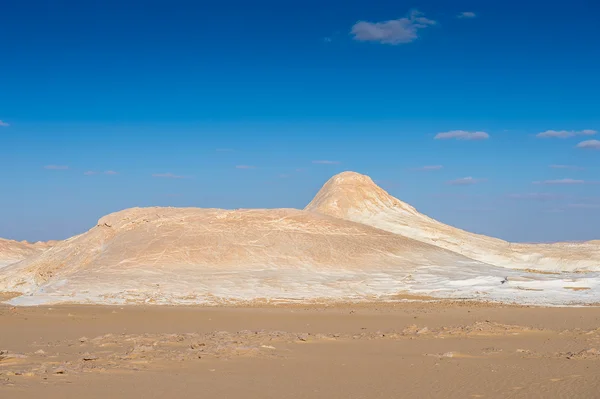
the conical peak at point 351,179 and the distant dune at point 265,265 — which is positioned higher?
the conical peak at point 351,179

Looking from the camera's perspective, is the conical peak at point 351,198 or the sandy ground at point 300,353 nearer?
the sandy ground at point 300,353

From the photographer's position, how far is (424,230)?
46344 millimetres

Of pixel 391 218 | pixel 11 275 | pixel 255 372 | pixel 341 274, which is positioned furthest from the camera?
pixel 391 218

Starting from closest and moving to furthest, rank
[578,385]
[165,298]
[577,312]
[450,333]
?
[578,385]
[450,333]
[577,312]
[165,298]

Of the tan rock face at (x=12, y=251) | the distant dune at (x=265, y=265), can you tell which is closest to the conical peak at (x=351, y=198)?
the distant dune at (x=265, y=265)

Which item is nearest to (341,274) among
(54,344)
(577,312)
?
(577,312)

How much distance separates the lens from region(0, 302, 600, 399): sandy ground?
33.4 feet

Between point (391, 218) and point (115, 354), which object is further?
point (391, 218)

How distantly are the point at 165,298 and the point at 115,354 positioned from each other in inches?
523

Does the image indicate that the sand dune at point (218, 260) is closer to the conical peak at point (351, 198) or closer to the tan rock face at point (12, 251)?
the conical peak at point (351, 198)

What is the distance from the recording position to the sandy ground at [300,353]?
33.4ft

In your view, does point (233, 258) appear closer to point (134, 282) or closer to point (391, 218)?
point (134, 282)

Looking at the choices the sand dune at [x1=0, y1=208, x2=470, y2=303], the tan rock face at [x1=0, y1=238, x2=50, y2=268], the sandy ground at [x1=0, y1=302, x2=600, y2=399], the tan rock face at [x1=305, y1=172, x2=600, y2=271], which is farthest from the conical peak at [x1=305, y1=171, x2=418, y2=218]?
the sandy ground at [x1=0, y1=302, x2=600, y2=399]

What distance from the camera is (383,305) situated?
24.5 meters
